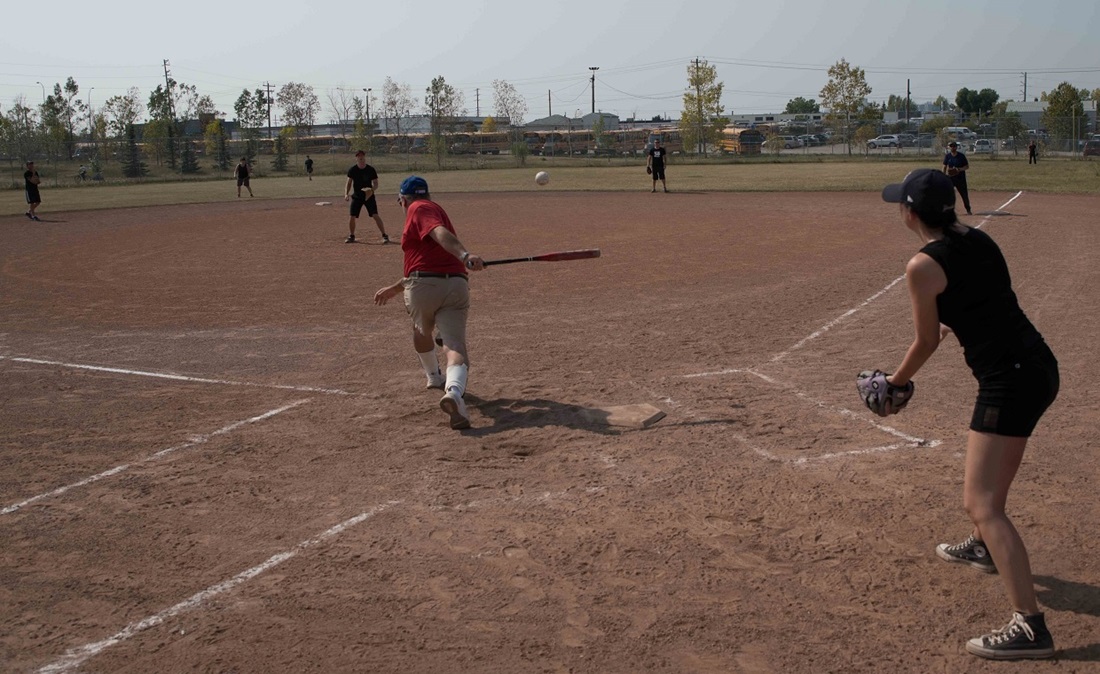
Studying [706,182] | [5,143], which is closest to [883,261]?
[706,182]

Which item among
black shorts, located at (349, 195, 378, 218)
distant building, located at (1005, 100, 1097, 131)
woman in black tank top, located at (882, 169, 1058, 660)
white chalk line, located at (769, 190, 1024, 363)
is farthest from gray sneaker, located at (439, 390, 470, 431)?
distant building, located at (1005, 100, 1097, 131)

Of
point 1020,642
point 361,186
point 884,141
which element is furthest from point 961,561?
point 884,141

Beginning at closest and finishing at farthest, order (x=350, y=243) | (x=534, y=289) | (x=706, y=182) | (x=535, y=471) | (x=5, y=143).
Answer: (x=535, y=471)
(x=534, y=289)
(x=350, y=243)
(x=706, y=182)
(x=5, y=143)

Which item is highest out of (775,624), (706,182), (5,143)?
(5,143)

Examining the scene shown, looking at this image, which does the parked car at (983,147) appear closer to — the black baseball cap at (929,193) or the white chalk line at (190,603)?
the black baseball cap at (929,193)

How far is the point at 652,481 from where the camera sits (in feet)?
21.2

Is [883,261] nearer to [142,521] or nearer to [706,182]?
[142,521]

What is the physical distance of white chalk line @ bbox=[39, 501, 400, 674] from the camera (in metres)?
4.46

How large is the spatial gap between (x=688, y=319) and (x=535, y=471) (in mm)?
5761

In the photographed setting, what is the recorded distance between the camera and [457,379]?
7828mm

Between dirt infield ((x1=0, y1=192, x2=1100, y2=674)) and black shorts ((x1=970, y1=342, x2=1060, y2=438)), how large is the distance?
1.00 m

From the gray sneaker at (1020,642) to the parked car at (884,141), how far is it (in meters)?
65.8

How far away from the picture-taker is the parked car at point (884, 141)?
68688 mm

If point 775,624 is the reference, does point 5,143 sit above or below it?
above
